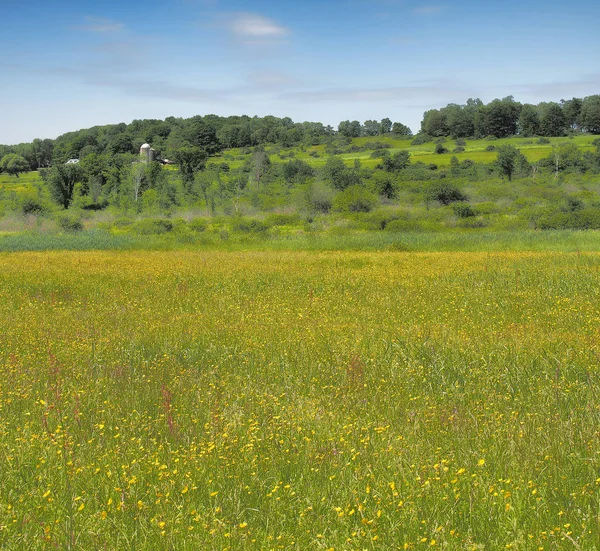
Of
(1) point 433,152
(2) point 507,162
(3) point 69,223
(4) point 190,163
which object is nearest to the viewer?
(3) point 69,223

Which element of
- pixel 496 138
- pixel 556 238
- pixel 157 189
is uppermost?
pixel 496 138

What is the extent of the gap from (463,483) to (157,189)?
72.0 m

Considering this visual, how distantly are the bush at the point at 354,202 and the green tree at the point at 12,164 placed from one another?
8415cm

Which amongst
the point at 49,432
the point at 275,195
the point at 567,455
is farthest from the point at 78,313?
the point at 275,195

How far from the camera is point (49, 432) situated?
537 centimetres

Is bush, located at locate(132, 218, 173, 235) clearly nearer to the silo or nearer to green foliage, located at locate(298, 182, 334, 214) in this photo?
green foliage, located at locate(298, 182, 334, 214)

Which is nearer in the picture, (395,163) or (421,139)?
(395,163)

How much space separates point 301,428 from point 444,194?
55016mm

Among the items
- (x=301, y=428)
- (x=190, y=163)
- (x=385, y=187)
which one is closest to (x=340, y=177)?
(x=385, y=187)

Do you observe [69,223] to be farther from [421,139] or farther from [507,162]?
[421,139]

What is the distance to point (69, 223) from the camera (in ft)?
177

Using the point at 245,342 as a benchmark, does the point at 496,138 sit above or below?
above

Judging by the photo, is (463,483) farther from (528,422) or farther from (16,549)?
(16,549)

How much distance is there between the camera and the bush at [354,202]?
5388 centimetres
